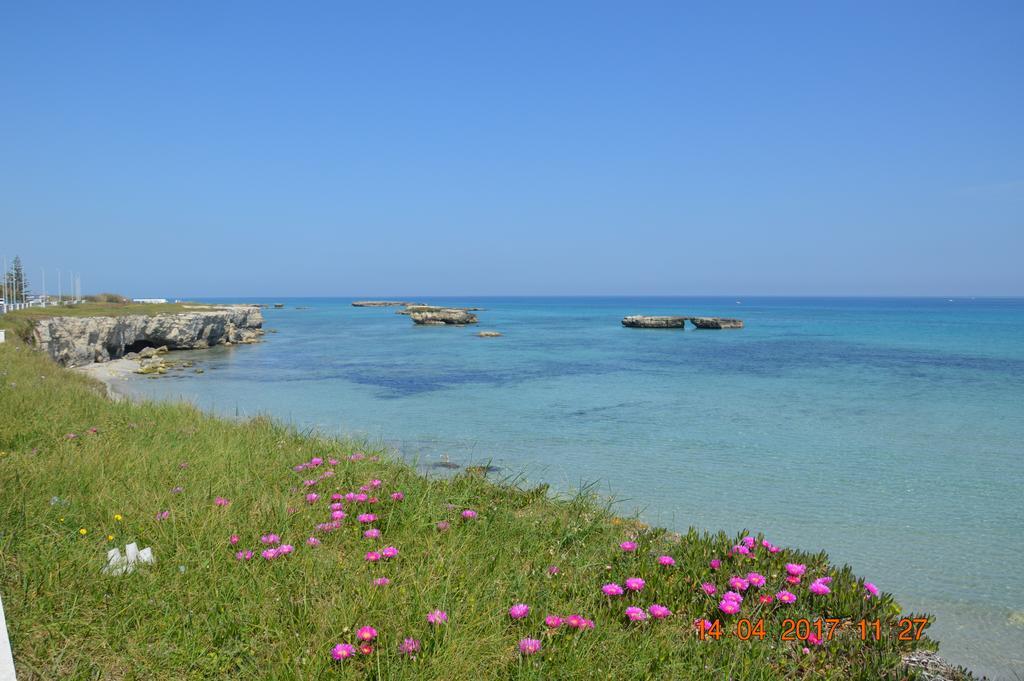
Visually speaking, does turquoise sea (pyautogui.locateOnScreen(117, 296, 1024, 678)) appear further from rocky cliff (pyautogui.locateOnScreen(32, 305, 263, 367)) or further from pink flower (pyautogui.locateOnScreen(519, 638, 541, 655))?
rocky cliff (pyautogui.locateOnScreen(32, 305, 263, 367))

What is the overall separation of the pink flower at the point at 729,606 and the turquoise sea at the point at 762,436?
369 centimetres

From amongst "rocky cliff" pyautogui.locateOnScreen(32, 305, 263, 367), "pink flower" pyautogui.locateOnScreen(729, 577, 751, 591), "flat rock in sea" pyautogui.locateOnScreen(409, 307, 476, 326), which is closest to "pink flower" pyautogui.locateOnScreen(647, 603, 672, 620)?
"pink flower" pyautogui.locateOnScreen(729, 577, 751, 591)

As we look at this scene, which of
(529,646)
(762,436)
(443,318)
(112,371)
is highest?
(443,318)

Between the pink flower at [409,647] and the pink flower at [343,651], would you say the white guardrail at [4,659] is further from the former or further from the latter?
the pink flower at [409,647]

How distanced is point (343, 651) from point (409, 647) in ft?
1.03

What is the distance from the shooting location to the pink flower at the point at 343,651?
300cm

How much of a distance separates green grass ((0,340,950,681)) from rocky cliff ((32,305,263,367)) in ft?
94.7

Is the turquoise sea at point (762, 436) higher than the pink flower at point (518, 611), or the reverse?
the pink flower at point (518, 611)

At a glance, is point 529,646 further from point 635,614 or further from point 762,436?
point 762,436

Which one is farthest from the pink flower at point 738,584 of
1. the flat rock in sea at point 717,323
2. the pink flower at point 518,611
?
the flat rock in sea at point 717,323

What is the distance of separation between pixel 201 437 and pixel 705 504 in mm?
7730

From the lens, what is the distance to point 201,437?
781cm

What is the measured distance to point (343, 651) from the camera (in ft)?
9.87

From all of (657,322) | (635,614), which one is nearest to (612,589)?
(635,614)
